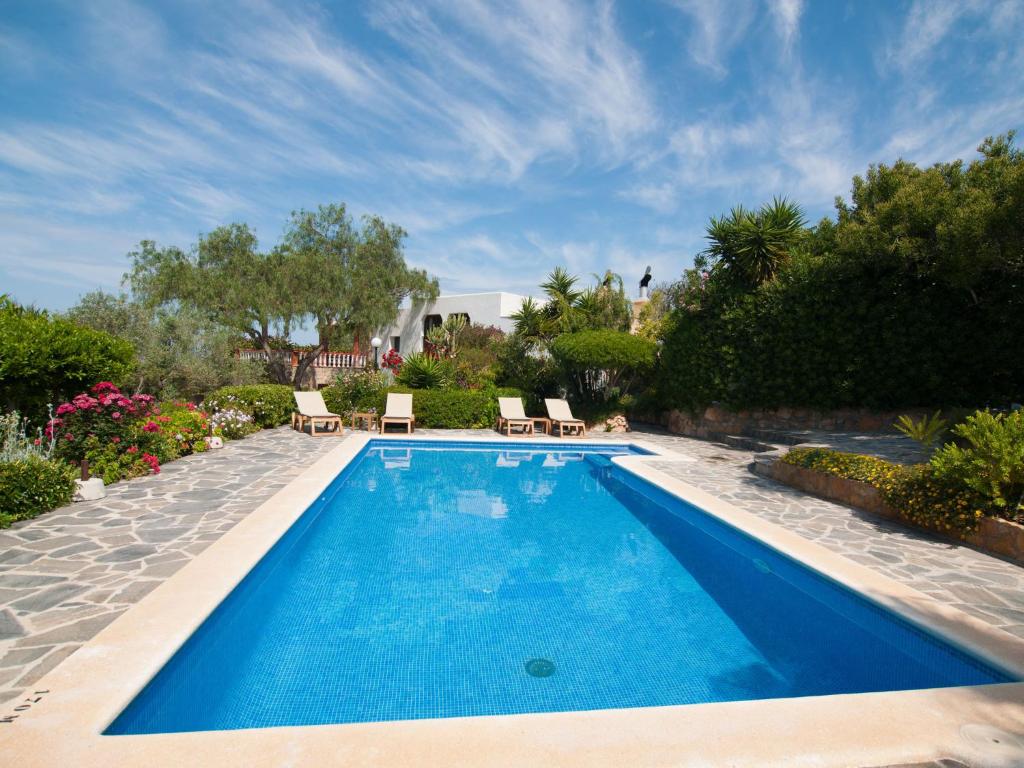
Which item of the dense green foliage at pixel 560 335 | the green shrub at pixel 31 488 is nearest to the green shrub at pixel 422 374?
the dense green foliage at pixel 560 335

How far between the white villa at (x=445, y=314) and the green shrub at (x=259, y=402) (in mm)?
11108

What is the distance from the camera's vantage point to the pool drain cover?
10.3 ft

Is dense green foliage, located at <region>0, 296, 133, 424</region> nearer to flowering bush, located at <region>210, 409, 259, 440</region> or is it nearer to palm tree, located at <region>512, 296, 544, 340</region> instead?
flowering bush, located at <region>210, 409, 259, 440</region>

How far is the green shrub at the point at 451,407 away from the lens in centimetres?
1335

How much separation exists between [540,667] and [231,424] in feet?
31.0

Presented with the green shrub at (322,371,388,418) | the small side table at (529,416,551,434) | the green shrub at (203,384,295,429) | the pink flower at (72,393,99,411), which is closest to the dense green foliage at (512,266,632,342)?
the small side table at (529,416,551,434)

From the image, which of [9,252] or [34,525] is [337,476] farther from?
[9,252]

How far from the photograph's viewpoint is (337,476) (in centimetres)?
762

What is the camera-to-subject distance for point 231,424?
1056 centimetres

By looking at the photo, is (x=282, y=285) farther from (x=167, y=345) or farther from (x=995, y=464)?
(x=995, y=464)

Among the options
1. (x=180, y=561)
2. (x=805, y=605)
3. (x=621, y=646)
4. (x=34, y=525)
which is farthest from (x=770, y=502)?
(x=34, y=525)

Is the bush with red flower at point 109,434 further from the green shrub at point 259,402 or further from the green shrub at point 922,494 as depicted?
the green shrub at point 922,494

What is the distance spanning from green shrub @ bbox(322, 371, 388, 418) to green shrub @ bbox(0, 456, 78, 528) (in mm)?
8438

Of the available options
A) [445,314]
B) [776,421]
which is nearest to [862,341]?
[776,421]
